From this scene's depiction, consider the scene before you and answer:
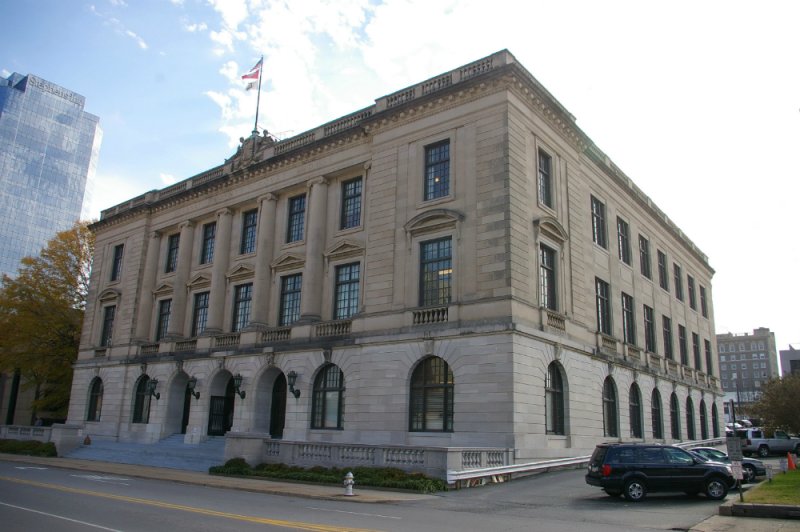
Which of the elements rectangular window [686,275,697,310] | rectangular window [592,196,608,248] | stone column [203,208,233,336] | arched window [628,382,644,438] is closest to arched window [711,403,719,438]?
rectangular window [686,275,697,310]

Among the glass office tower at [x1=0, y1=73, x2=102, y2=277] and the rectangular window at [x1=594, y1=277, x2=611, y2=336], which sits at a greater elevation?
the glass office tower at [x1=0, y1=73, x2=102, y2=277]

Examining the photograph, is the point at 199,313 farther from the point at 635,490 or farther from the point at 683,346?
the point at 683,346

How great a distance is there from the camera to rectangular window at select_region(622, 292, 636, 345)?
37.9 m

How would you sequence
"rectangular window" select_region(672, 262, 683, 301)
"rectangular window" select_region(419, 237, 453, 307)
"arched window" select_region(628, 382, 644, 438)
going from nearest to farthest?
1. "rectangular window" select_region(419, 237, 453, 307)
2. "arched window" select_region(628, 382, 644, 438)
3. "rectangular window" select_region(672, 262, 683, 301)

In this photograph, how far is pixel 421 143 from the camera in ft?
103

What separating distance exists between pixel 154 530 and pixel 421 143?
23.3 m

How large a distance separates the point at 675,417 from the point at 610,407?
38.7 feet

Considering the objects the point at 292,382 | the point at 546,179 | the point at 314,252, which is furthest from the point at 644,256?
the point at 292,382

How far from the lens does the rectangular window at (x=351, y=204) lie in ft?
114

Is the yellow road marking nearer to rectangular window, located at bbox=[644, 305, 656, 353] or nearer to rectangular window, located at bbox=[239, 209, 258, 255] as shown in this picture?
rectangular window, located at bbox=[239, 209, 258, 255]

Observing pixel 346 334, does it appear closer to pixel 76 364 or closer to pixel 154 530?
→ pixel 154 530

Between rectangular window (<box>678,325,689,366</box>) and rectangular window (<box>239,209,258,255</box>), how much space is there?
104 ft

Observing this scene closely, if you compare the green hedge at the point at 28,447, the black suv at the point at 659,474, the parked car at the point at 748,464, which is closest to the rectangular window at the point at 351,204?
the black suv at the point at 659,474

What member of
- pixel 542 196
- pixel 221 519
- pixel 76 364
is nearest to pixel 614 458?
pixel 221 519
